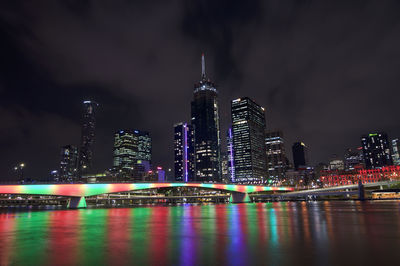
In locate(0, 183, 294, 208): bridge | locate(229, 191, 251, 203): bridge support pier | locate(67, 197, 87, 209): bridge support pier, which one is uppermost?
locate(0, 183, 294, 208): bridge

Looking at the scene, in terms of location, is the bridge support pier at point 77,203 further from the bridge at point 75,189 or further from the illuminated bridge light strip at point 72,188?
the illuminated bridge light strip at point 72,188

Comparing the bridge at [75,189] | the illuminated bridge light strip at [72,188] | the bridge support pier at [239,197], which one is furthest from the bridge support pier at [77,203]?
the bridge support pier at [239,197]

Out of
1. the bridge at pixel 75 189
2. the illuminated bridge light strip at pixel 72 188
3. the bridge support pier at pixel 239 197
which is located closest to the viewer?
the illuminated bridge light strip at pixel 72 188

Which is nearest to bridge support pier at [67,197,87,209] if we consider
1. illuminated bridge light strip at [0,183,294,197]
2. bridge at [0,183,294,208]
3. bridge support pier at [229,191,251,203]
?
bridge at [0,183,294,208]

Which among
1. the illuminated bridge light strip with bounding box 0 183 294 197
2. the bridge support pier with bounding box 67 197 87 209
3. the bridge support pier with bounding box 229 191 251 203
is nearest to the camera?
the illuminated bridge light strip with bounding box 0 183 294 197

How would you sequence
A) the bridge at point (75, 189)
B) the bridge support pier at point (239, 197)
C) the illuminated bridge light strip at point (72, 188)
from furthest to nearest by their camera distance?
the bridge support pier at point (239, 197) < the bridge at point (75, 189) < the illuminated bridge light strip at point (72, 188)

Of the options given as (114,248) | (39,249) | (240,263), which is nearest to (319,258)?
(240,263)

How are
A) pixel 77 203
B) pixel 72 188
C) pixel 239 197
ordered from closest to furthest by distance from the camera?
1. pixel 72 188
2. pixel 77 203
3. pixel 239 197

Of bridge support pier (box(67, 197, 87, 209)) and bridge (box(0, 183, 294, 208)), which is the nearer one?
bridge (box(0, 183, 294, 208))

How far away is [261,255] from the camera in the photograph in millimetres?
9039

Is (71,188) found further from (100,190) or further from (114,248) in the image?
(114,248)

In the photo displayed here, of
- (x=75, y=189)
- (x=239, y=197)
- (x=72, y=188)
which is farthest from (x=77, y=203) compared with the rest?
(x=239, y=197)

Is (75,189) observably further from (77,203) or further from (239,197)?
(239,197)

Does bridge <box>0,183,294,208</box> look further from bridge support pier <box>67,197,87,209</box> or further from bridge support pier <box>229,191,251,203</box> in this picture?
bridge support pier <box>229,191,251,203</box>
